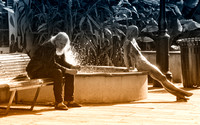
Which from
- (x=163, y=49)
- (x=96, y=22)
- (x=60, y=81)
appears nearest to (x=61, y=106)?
(x=60, y=81)

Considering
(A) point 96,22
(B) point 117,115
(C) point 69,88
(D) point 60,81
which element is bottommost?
(B) point 117,115

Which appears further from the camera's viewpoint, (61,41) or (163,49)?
(163,49)

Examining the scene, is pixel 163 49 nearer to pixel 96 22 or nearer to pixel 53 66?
pixel 96 22

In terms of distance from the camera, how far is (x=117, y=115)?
722 centimetres

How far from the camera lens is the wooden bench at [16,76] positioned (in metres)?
7.14

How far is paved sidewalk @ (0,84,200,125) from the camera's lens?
6.61 m

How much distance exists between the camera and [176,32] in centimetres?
1565

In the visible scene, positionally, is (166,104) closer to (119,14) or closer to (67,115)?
(67,115)

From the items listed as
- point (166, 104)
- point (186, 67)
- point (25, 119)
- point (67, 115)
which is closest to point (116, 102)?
point (166, 104)

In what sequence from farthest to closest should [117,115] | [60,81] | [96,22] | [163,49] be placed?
[96,22]
[163,49]
[60,81]
[117,115]

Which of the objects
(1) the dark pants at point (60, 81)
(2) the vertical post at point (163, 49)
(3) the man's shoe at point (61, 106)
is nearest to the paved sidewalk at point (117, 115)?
(3) the man's shoe at point (61, 106)

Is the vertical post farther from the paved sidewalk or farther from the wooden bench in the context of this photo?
the wooden bench

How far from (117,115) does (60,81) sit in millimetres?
1132

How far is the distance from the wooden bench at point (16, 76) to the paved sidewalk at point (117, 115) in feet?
1.36
